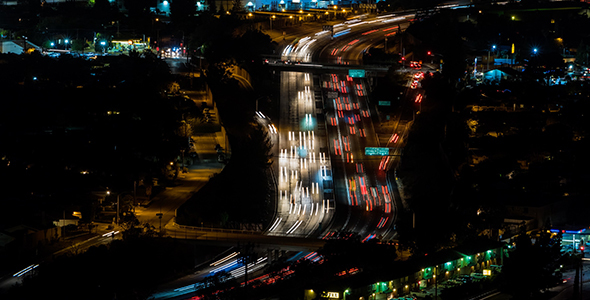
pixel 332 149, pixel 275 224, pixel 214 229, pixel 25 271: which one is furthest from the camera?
pixel 332 149

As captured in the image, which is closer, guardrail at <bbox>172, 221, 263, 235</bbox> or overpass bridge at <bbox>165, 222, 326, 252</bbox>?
overpass bridge at <bbox>165, 222, 326, 252</bbox>

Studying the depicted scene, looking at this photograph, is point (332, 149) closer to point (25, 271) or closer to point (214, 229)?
point (214, 229)

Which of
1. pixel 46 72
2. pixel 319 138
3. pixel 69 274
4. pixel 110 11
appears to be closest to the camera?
pixel 69 274

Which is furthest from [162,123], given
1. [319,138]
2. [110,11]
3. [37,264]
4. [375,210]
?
[110,11]

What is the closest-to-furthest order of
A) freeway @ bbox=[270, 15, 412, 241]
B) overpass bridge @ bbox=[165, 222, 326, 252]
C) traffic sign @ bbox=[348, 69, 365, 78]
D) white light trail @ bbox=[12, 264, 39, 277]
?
white light trail @ bbox=[12, 264, 39, 277] < overpass bridge @ bbox=[165, 222, 326, 252] < freeway @ bbox=[270, 15, 412, 241] < traffic sign @ bbox=[348, 69, 365, 78]

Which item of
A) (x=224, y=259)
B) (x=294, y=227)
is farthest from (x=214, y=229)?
(x=294, y=227)

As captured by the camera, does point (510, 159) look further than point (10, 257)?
Yes

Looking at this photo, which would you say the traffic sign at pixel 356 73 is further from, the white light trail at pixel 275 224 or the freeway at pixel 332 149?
the white light trail at pixel 275 224

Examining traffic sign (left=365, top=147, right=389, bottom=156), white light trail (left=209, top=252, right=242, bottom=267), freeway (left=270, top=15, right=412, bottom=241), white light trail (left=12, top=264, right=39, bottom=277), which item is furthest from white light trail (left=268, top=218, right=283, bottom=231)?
white light trail (left=12, top=264, right=39, bottom=277)

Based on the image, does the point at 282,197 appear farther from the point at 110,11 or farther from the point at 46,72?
the point at 110,11

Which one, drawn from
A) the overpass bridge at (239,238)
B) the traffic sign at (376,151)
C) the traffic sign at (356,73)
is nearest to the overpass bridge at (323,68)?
the traffic sign at (356,73)

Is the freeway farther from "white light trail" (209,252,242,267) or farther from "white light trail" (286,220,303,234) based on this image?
"white light trail" (209,252,242,267)
